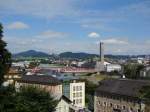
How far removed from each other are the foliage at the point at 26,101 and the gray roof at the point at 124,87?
68.9 feet

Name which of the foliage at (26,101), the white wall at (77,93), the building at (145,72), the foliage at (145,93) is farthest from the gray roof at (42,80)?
the building at (145,72)

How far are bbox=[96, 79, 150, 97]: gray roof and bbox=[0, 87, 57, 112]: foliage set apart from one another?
20990 millimetres

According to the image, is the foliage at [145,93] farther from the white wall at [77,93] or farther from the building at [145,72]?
the building at [145,72]

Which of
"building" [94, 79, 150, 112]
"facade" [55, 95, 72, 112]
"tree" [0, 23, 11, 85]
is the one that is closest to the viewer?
"tree" [0, 23, 11, 85]

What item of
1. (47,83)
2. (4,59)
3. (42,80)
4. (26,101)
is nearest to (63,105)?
(26,101)

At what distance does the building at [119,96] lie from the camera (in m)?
58.7

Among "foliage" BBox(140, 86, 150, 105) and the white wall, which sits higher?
"foliage" BBox(140, 86, 150, 105)

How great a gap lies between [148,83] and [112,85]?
8.04m

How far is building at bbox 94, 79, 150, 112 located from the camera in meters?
58.7

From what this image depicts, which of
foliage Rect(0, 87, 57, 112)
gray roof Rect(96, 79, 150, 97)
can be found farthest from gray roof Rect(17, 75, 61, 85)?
foliage Rect(0, 87, 57, 112)

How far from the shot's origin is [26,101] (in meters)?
37.4

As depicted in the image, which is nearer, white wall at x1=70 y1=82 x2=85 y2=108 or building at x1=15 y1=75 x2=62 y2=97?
building at x1=15 y1=75 x2=62 y2=97

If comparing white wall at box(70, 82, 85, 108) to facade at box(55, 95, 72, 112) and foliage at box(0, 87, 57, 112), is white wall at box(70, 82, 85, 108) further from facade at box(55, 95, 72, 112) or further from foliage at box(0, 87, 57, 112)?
foliage at box(0, 87, 57, 112)

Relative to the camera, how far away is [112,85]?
66938mm
